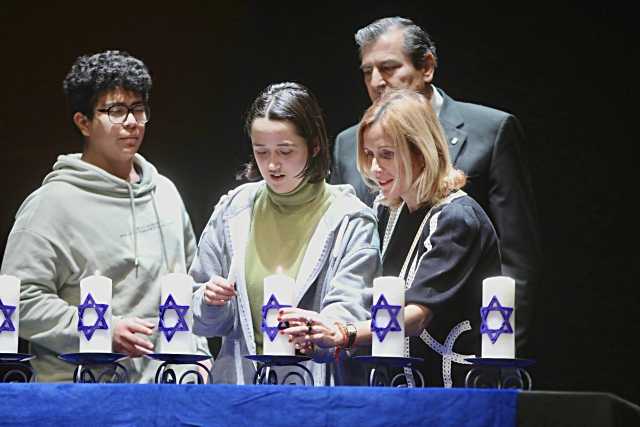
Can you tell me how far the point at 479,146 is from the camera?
154 inches

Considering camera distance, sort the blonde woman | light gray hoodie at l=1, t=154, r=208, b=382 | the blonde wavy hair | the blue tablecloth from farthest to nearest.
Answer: light gray hoodie at l=1, t=154, r=208, b=382 → the blonde wavy hair → the blonde woman → the blue tablecloth

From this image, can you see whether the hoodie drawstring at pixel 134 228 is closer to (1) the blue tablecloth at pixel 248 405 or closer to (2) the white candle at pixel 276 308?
(2) the white candle at pixel 276 308

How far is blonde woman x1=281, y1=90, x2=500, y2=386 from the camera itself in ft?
10.4

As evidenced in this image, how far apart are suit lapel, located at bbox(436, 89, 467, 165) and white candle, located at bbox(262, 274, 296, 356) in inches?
38.7

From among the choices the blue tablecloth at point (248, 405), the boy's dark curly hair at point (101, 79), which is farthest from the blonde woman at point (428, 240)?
the boy's dark curly hair at point (101, 79)

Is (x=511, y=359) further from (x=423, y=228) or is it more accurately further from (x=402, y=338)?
(x=423, y=228)

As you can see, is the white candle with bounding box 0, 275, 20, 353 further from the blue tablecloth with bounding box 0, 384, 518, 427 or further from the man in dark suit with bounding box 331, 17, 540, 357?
the man in dark suit with bounding box 331, 17, 540, 357

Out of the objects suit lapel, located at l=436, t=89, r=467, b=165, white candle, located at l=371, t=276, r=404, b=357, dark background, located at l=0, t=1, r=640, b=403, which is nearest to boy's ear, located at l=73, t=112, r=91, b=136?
dark background, located at l=0, t=1, r=640, b=403

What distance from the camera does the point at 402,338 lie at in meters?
2.98

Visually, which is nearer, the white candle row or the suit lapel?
the white candle row

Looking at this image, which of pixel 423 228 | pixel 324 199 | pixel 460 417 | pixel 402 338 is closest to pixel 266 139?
pixel 324 199

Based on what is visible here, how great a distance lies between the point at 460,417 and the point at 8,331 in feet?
3.95

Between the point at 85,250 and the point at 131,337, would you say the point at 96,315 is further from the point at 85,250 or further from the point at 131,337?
the point at 85,250

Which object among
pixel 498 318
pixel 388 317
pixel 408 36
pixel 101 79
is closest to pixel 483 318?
pixel 498 318
